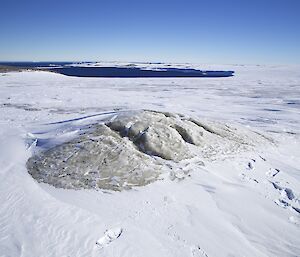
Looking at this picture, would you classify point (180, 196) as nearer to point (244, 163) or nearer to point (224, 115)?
point (244, 163)

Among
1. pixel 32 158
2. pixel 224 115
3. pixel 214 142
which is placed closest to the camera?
pixel 32 158

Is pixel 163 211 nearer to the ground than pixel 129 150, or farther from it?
nearer to the ground

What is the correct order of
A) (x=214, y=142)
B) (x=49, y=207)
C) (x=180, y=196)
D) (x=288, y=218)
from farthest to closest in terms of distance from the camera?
(x=214, y=142) → (x=180, y=196) → (x=288, y=218) → (x=49, y=207)

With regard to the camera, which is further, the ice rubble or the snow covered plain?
the ice rubble

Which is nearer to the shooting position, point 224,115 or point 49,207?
point 49,207

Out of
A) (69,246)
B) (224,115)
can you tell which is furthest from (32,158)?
(224,115)

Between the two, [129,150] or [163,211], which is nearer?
[163,211]

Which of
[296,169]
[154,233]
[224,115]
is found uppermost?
[154,233]

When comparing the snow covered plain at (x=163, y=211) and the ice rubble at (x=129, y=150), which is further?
the ice rubble at (x=129, y=150)
